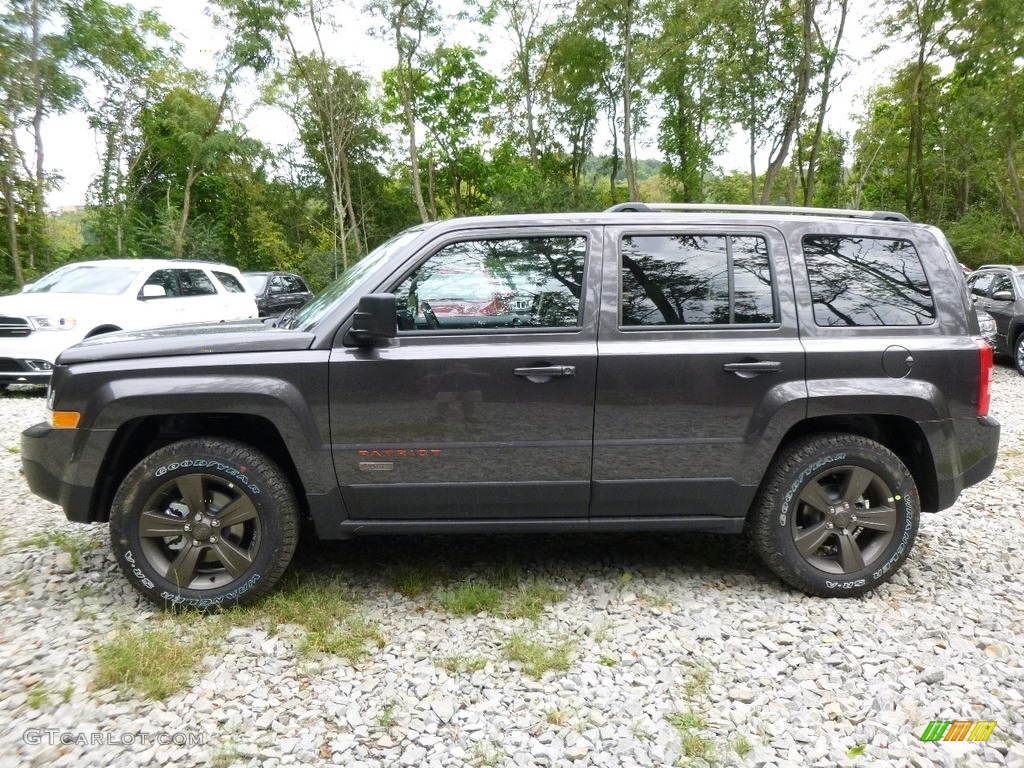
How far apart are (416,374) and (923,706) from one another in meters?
2.44

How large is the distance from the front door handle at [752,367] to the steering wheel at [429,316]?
1372 mm

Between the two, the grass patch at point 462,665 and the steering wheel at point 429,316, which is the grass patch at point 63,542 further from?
the steering wheel at point 429,316

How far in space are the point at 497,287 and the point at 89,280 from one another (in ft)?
27.2

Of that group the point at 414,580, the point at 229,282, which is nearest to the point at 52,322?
the point at 229,282

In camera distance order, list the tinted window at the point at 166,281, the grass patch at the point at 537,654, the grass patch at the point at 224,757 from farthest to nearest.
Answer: the tinted window at the point at 166,281
the grass patch at the point at 537,654
the grass patch at the point at 224,757

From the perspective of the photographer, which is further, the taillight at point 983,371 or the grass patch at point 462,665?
the taillight at point 983,371

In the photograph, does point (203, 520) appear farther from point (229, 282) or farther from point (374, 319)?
point (229, 282)

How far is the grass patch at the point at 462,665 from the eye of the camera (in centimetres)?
270

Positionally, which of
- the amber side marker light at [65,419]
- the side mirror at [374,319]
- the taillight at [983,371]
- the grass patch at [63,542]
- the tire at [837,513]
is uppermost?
the side mirror at [374,319]

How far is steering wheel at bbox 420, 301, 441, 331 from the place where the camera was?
3.08 metres

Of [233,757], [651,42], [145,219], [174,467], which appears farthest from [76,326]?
[651,42]

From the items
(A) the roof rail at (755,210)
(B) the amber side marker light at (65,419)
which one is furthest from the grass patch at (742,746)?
(B) the amber side marker light at (65,419)

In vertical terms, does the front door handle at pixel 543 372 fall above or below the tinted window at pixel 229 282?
below

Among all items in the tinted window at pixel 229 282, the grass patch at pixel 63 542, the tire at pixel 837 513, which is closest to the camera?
the tire at pixel 837 513
